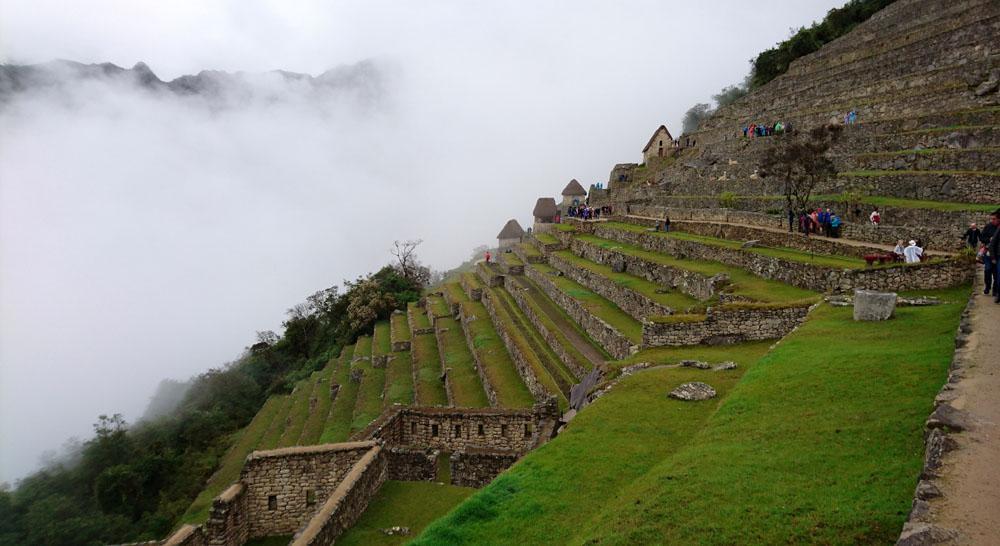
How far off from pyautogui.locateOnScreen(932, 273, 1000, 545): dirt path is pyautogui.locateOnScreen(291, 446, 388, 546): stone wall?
8.56 metres

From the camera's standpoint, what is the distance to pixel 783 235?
2089cm

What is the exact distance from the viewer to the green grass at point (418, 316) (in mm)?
34766

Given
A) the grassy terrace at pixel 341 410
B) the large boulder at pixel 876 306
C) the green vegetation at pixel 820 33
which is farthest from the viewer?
the green vegetation at pixel 820 33

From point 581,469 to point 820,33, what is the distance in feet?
188

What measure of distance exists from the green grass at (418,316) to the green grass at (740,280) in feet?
43.6

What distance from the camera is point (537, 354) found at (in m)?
21.3

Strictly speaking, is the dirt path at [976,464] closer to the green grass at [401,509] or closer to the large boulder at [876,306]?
the large boulder at [876,306]

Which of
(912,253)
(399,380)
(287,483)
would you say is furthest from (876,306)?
(399,380)

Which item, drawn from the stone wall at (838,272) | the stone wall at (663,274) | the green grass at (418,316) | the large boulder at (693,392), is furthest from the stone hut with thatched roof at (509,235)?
the large boulder at (693,392)

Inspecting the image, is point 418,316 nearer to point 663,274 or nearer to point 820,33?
point 663,274

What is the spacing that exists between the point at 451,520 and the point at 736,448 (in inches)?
161

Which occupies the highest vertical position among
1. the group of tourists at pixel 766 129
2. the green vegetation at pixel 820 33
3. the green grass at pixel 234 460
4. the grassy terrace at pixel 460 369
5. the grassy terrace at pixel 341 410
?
the green vegetation at pixel 820 33

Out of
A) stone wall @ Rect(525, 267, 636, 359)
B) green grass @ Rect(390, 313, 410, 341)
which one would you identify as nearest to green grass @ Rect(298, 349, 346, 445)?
green grass @ Rect(390, 313, 410, 341)

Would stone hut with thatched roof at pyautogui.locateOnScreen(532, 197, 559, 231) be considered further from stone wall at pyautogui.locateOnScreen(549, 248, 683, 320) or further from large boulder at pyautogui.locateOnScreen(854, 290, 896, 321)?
large boulder at pyautogui.locateOnScreen(854, 290, 896, 321)
